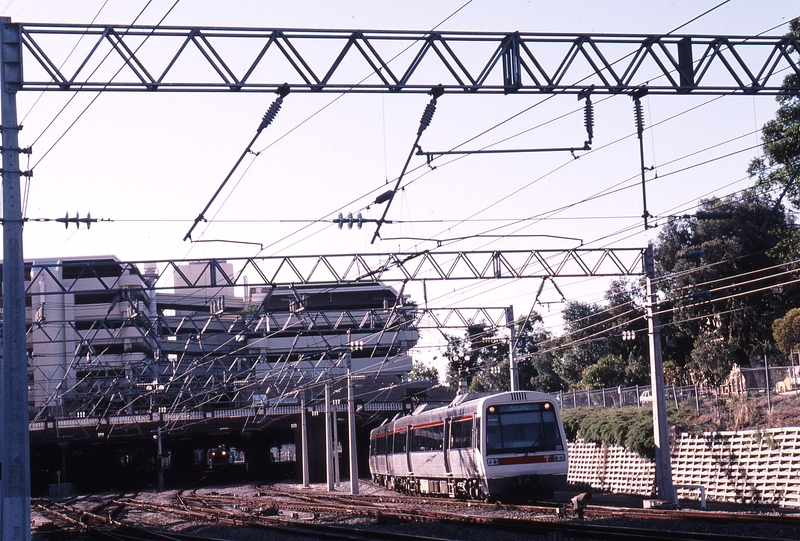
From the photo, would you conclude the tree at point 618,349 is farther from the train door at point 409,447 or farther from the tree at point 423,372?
the tree at point 423,372

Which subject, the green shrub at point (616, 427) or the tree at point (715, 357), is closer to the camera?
the green shrub at point (616, 427)

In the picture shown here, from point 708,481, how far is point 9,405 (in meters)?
19.3

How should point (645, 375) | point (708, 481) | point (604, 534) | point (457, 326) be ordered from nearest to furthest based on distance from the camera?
point (604, 534) → point (708, 481) → point (457, 326) → point (645, 375)

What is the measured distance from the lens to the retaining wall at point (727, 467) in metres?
22.8

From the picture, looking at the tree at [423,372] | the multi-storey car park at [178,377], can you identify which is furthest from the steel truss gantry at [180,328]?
the tree at [423,372]

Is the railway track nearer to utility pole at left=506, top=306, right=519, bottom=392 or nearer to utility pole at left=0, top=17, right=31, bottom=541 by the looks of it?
utility pole at left=506, top=306, right=519, bottom=392

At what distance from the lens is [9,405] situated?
13906 millimetres

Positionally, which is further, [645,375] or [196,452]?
[196,452]

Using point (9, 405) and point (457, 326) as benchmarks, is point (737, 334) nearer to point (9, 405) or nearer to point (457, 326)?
point (457, 326)

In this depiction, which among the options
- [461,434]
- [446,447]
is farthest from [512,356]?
[461,434]

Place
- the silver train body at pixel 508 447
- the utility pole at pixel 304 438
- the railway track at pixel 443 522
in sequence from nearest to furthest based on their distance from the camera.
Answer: the railway track at pixel 443 522, the silver train body at pixel 508 447, the utility pole at pixel 304 438

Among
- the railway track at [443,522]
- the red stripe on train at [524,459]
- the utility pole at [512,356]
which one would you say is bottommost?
the railway track at [443,522]

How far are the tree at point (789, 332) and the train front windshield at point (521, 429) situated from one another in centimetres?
2224

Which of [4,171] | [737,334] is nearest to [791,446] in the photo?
[4,171]
